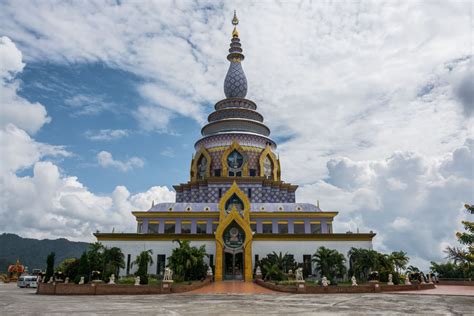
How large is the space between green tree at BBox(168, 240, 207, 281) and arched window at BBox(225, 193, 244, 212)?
7.83m

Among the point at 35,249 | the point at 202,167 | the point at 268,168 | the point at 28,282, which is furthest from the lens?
the point at 35,249

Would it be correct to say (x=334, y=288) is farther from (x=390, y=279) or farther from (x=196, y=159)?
(x=196, y=159)

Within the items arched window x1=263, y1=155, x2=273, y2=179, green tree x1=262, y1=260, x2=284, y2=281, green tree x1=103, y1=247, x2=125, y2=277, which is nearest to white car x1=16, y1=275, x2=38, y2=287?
green tree x1=103, y1=247, x2=125, y2=277

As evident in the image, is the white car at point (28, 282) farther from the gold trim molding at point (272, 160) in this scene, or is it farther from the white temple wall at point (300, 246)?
the gold trim molding at point (272, 160)

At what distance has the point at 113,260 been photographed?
37312 millimetres

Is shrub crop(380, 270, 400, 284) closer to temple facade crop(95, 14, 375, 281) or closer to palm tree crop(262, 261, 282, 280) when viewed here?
temple facade crop(95, 14, 375, 281)

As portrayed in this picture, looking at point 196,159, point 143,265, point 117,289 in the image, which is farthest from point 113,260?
point 196,159

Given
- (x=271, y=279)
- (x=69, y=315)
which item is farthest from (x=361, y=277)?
(x=69, y=315)

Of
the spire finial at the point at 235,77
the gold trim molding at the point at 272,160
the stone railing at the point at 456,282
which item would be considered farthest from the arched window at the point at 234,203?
the stone railing at the point at 456,282

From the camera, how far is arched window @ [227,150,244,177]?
5256cm

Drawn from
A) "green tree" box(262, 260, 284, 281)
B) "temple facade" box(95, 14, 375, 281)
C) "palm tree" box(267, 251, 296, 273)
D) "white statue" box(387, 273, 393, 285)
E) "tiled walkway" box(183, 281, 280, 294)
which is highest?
"temple facade" box(95, 14, 375, 281)

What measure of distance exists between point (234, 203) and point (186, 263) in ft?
34.6

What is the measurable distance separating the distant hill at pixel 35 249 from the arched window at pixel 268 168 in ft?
261

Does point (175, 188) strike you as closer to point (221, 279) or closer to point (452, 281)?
point (221, 279)
